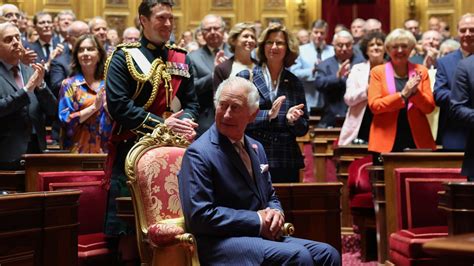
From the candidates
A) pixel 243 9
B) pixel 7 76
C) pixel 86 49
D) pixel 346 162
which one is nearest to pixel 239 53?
pixel 86 49

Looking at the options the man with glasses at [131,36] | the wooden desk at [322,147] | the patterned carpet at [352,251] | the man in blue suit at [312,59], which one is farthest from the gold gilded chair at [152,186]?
the man in blue suit at [312,59]

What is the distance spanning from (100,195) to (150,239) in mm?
1384

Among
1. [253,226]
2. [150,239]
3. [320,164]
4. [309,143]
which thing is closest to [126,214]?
[150,239]

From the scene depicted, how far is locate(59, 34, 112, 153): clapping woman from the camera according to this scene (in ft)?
19.0

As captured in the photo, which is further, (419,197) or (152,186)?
(419,197)

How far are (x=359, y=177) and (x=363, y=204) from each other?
241 mm

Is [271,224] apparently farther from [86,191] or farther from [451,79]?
[451,79]

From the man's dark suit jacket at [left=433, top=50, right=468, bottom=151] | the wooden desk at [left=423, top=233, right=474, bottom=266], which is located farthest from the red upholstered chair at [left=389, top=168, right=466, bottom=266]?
the wooden desk at [left=423, top=233, right=474, bottom=266]

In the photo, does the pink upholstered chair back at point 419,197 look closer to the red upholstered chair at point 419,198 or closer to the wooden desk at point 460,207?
the red upholstered chair at point 419,198

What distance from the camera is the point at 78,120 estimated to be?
19.2 feet

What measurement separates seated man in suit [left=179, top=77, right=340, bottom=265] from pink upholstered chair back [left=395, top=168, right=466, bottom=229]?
1.73m

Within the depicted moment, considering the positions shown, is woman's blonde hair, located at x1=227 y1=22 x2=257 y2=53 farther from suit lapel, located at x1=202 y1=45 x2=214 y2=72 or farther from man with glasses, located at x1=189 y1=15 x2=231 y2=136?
suit lapel, located at x1=202 y1=45 x2=214 y2=72

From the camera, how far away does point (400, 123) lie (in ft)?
19.6

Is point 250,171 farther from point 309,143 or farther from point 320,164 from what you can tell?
point 309,143
